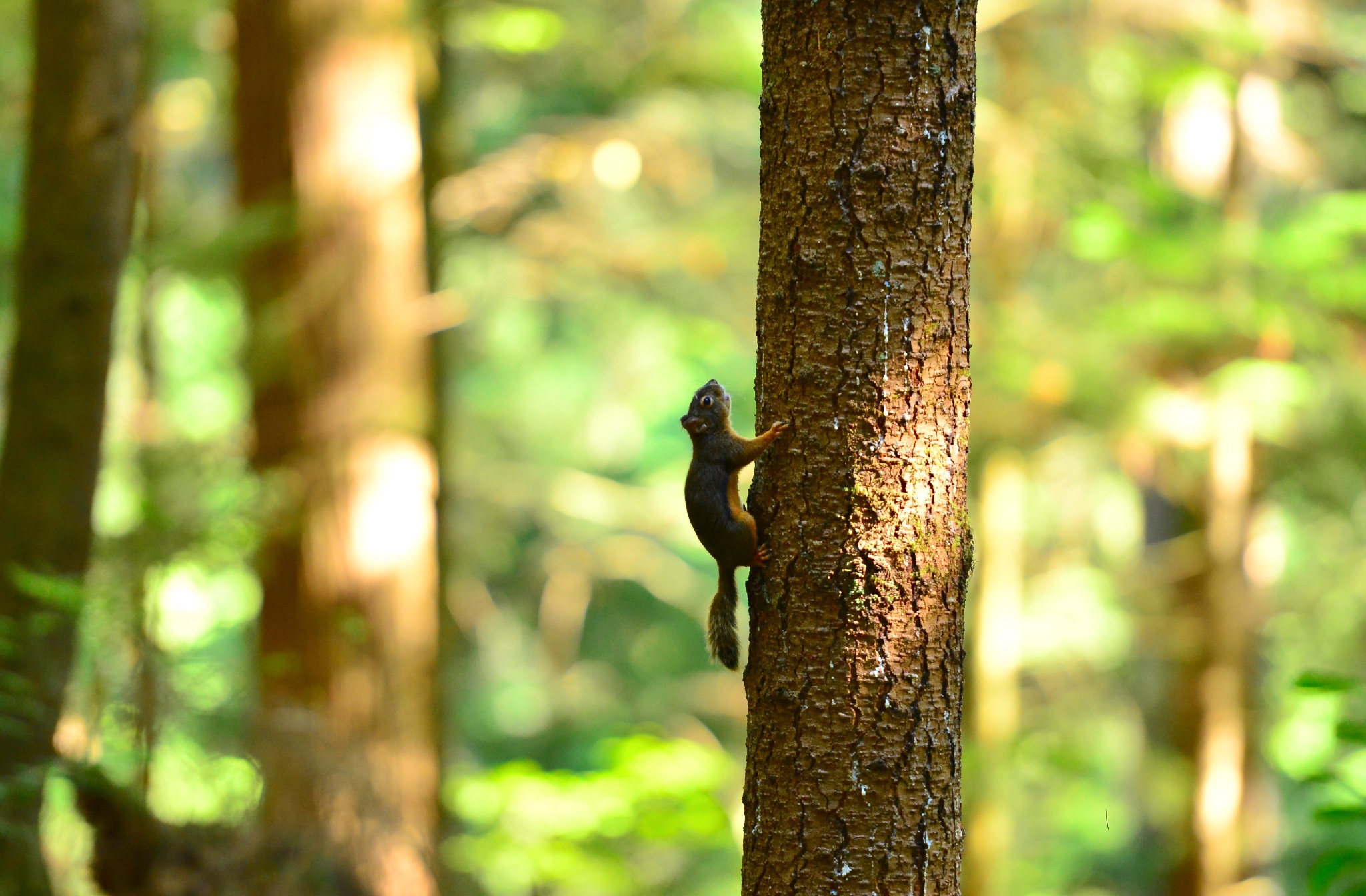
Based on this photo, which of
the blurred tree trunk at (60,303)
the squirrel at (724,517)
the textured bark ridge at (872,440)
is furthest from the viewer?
the blurred tree trunk at (60,303)

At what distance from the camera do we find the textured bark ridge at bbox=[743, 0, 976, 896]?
177 cm

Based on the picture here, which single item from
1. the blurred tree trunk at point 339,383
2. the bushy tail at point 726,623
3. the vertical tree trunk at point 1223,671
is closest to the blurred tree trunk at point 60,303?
the blurred tree trunk at point 339,383

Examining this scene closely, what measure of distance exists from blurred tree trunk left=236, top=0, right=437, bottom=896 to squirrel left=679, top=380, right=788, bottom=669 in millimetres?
2630

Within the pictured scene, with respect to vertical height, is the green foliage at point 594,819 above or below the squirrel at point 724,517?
below

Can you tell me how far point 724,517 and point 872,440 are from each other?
0.37m

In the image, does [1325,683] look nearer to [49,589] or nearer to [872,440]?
[872,440]

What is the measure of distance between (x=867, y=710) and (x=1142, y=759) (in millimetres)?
7192

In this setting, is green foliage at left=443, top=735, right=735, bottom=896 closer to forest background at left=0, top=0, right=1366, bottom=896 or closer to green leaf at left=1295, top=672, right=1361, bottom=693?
forest background at left=0, top=0, right=1366, bottom=896

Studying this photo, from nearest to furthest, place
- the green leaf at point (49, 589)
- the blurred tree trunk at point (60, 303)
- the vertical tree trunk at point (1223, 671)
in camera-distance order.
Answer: the green leaf at point (49, 589) → the blurred tree trunk at point (60, 303) → the vertical tree trunk at point (1223, 671)

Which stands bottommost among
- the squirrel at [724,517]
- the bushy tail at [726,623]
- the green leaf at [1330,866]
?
the green leaf at [1330,866]

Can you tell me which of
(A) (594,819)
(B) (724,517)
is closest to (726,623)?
(B) (724,517)

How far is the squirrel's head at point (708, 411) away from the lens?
2.42 meters

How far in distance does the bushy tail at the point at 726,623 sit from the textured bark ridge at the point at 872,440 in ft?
1.00

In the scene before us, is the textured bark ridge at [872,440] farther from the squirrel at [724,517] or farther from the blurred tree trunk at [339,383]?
the blurred tree trunk at [339,383]
